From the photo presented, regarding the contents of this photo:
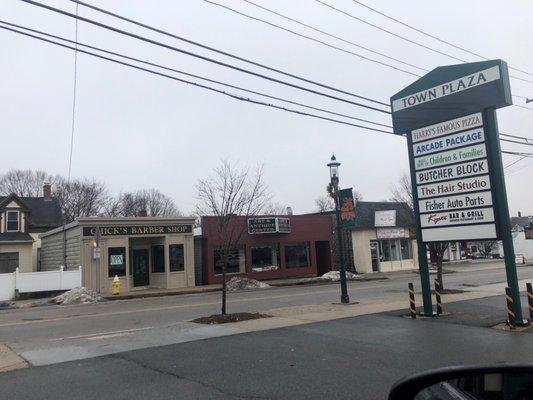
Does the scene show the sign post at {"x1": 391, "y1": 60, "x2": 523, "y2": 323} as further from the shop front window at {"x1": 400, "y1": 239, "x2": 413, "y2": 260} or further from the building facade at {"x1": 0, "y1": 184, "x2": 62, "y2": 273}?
the building facade at {"x1": 0, "y1": 184, "x2": 62, "y2": 273}

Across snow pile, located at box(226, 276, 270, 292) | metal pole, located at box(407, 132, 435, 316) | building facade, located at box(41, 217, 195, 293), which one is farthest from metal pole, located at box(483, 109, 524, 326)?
building facade, located at box(41, 217, 195, 293)

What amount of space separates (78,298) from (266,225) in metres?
14.0

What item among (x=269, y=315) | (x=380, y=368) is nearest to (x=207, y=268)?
(x=269, y=315)

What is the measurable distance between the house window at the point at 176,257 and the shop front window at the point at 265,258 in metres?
5.51

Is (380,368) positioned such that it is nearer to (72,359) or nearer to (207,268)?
(72,359)

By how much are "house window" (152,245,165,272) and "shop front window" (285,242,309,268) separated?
9.41 metres

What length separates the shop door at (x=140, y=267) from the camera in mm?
31487

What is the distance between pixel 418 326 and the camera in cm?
1238

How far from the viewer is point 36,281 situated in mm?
27844

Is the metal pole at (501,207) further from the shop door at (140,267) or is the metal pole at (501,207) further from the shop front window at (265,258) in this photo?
the shop front window at (265,258)

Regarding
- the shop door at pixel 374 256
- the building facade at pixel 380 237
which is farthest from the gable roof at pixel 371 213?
the shop door at pixel 374 256

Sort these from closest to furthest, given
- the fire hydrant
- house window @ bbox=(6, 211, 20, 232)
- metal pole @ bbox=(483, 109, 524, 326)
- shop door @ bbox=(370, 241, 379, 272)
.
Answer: metal pole @ bbox=(483, 109, 524, 326)
the fire hydrant
house window @ bbox=(6, 211, 20, 232)
shop door @ bbox=(370, 241, 379, 272)

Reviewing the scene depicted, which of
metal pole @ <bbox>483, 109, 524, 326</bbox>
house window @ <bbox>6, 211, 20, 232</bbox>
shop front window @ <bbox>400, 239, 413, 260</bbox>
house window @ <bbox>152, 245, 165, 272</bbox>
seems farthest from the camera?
shop front window @ <bbox>400, 239, 413, 260</bbox>

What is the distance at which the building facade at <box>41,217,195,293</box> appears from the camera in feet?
94.4
